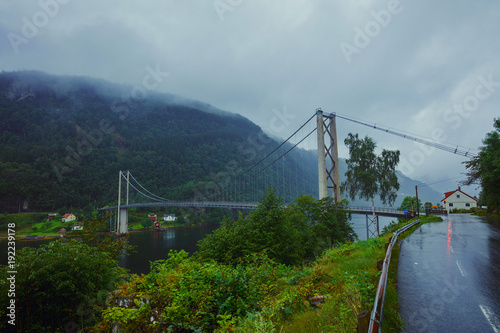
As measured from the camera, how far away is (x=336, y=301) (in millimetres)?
4543

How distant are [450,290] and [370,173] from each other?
73.8 ft

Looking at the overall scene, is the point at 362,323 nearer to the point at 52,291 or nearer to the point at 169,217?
the point at 52,291

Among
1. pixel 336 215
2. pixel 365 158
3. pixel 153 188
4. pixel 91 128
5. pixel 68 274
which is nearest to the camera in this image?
pixel 68 274

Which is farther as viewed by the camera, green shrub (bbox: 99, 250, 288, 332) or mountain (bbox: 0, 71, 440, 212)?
mountain (bbox: 0, 71, 440, 212)

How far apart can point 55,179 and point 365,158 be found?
4999 inches

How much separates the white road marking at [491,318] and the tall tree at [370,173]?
74.4ft

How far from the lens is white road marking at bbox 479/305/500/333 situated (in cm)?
416

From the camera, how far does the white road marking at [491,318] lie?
416 cm

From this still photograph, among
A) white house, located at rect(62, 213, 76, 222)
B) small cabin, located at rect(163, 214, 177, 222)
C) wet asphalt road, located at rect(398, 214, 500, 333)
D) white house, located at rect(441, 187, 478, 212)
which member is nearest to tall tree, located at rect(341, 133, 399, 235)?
wet asphalt road, located at rect(398, 214, 500, 333)

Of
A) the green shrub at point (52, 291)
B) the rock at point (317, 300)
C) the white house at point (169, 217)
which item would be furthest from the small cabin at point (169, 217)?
the rock at point (317, 300)

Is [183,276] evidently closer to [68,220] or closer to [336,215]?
[336,215]

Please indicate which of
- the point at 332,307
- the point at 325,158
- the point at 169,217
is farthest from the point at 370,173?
the point at 169,217

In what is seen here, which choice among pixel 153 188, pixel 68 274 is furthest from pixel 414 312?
pixel 153 188

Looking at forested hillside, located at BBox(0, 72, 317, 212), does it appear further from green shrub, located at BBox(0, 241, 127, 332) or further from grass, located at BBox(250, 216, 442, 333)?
grass, located at BBox(250, 216, 442, 333)
